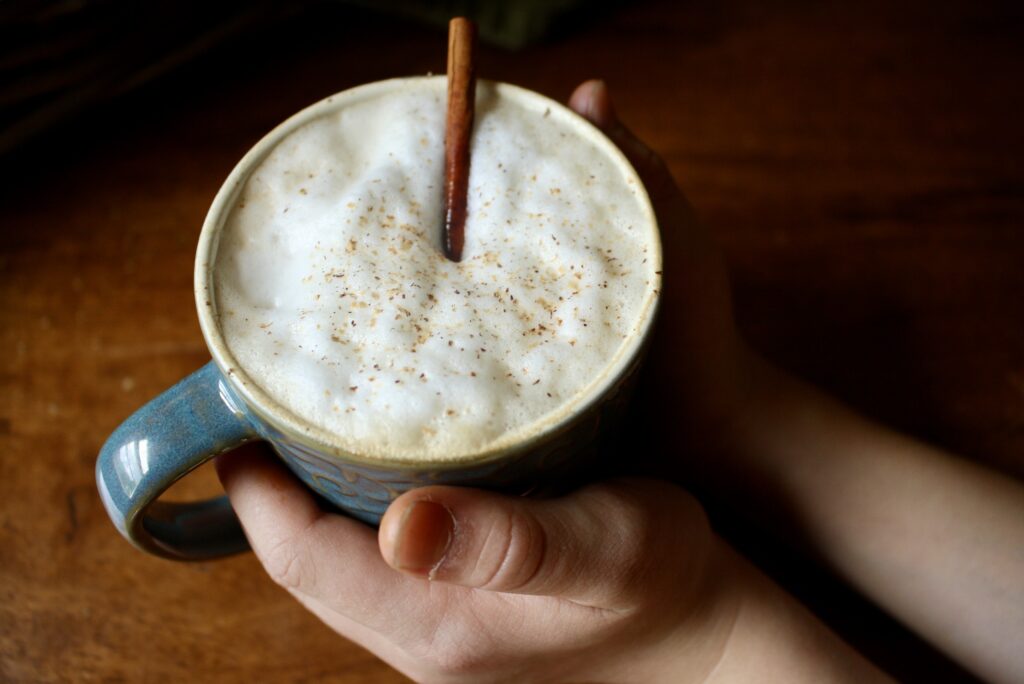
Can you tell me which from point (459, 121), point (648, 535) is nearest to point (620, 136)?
point (459, 121)

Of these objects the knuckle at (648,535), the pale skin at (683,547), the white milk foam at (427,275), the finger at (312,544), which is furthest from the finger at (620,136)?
the finger at (312,544)

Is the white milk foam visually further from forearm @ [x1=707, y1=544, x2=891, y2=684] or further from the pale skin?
forearm @ [x1=707, y1=544, x2=891, y2=684]

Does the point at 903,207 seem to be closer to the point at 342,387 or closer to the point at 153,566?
the point at 342,387

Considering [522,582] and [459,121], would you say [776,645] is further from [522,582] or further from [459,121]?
[459,121]

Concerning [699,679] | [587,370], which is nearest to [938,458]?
[699,679]

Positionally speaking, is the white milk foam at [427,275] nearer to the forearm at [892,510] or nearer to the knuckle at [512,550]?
the knuckle at [512,550]
